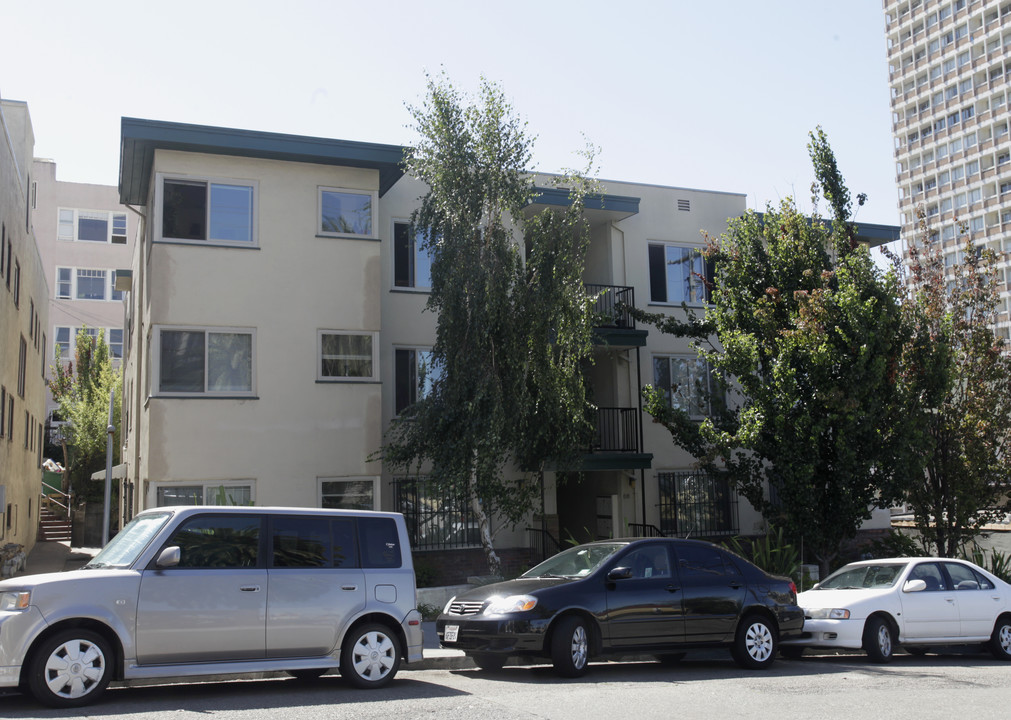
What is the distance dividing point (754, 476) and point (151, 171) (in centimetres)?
1236

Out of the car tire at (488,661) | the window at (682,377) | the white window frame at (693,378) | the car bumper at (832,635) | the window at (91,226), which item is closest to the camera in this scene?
the car tire at (488,661)

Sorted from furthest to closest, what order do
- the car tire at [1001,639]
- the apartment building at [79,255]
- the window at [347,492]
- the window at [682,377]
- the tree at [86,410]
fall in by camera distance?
the apartment building at [79,255] → the tree at [86,410] → the window at [682,377] → the window at [347,492] → the car tire at [1001,639]

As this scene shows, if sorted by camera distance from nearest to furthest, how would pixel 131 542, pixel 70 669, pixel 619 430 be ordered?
pixel 70 669 → pixel 131 542 → pixel 619 430

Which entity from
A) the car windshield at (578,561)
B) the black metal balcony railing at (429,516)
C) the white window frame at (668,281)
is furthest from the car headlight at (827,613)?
the white window frame at (668,281)

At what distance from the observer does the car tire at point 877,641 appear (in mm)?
12359

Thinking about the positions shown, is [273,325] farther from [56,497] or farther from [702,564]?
[56,497]

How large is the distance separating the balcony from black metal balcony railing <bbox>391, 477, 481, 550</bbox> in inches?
174

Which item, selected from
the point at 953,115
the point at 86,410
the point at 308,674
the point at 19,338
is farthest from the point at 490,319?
the point at 953,115

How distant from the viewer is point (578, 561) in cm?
1144

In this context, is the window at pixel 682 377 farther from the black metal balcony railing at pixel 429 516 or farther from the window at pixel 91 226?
the window at pixel 91 226

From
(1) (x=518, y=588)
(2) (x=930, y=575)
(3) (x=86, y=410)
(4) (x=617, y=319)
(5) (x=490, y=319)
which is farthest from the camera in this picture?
(3) (x=86, y=410)

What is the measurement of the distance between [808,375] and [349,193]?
8.89 metres

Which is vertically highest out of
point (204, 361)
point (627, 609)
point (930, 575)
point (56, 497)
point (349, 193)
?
point (349, 193)

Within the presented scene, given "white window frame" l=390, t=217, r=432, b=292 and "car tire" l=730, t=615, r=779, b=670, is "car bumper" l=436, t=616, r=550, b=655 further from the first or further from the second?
"white window frame" l=390, t=217, r=432, b=292
